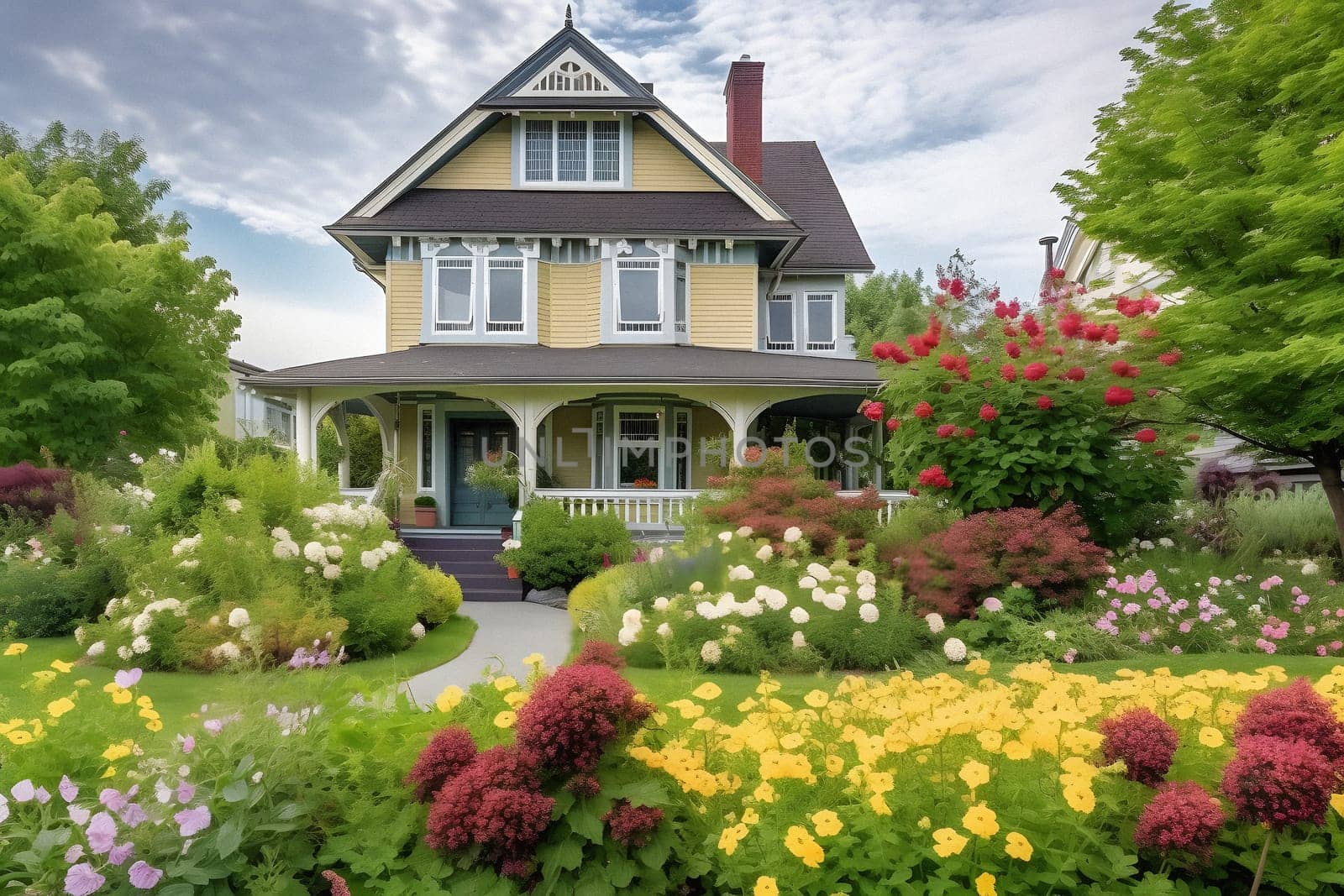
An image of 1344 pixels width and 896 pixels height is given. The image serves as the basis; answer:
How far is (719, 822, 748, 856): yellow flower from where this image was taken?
2553mm

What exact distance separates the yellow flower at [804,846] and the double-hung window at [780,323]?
1714 cm

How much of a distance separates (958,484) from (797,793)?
7.04 metres

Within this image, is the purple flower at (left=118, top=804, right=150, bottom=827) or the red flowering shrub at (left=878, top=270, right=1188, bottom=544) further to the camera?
the red flowering shrub at (left=878, top=270, right=1188, bottom=544)

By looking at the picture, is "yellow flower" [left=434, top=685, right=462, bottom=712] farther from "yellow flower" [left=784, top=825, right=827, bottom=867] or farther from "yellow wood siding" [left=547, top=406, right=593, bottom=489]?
"yellow wood siding" [left=547, top=406, right=593, bottom=489]

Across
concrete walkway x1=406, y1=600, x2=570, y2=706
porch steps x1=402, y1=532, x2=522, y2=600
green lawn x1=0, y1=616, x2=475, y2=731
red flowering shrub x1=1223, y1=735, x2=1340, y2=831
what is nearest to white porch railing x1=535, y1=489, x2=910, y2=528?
porch steps x1=402, y1=532, x2=522, y2=600

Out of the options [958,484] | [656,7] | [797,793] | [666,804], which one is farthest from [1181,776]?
[656,7]

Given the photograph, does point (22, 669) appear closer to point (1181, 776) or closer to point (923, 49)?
point (1181, 776)

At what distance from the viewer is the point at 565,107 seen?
17344 millimetres

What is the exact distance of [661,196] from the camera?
58.8ft

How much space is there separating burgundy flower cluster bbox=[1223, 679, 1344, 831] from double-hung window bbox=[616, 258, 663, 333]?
15039mm

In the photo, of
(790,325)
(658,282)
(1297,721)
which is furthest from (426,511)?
(1297,721)

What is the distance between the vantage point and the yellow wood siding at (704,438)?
57.4 ft

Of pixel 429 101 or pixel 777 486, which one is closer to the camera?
pixel 777 486

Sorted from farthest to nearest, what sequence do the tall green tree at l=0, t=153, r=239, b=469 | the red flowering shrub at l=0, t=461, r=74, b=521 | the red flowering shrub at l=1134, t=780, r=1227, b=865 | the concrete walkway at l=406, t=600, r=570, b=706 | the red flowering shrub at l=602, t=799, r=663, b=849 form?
the tall green tree at l=0, t=153, r=239, b=469, the red flowering shrub at l=0, t=461, r=74, b=521, the concrete walkway at l=406, t=600, r=570, b=706, the red flowering shrub at l=602, t=799, r=663, b=849, the red flowering shrub at l=1134, t=780, r=1227, b=865
